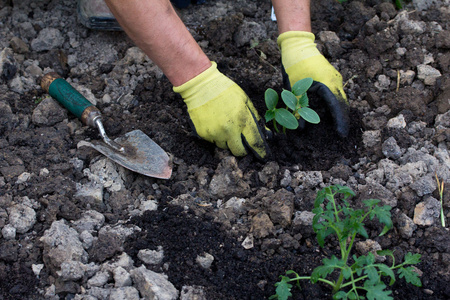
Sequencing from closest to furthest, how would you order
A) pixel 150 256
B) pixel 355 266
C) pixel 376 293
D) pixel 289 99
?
1. pixel 376 293
2. pixel 355 266
3. pixel 150 256
4. pixel 289 99

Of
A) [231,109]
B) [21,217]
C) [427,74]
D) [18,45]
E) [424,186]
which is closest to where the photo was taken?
[21,217]

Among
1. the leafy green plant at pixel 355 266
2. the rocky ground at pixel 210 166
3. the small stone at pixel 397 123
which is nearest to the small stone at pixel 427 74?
the rocky ground at pixel 210 166

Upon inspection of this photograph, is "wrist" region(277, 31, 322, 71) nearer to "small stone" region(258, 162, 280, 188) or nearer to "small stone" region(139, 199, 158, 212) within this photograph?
"small stone" region(258, 162, 280, 188)

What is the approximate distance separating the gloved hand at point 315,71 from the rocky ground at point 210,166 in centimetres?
9

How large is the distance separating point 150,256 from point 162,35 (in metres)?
0.97

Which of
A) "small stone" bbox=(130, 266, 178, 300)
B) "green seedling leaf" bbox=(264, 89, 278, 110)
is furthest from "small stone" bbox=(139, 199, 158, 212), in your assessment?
"green seedling leaf" bbox=(264, 89, 278, 110)

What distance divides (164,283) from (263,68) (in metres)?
1.60

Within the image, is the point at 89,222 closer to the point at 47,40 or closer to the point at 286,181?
the point at 286,181

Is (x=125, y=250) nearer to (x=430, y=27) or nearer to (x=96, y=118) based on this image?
(x=96, y=118)

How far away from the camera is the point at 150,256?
1.65 metres

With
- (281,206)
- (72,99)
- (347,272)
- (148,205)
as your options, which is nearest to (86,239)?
(148,205)

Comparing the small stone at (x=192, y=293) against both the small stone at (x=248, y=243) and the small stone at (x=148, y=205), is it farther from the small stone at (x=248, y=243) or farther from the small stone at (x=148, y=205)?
the small stone at (x=148, y=205)

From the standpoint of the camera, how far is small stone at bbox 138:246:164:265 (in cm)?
165

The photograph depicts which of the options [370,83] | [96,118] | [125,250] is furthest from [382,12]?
[125,250]
